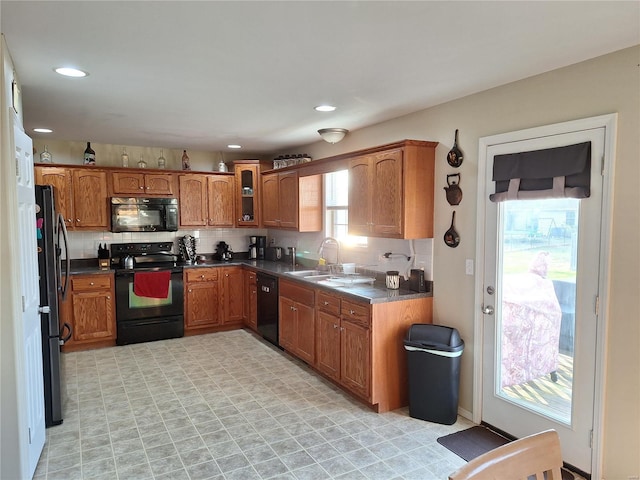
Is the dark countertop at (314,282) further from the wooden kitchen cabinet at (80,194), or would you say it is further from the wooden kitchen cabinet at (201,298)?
the wooden kitchen cabinet at (80,194)

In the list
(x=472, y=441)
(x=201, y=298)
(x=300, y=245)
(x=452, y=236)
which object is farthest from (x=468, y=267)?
(x=201, y=298)

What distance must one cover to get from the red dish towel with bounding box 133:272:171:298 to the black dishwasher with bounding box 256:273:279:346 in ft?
3.70

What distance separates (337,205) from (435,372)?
7.66ft

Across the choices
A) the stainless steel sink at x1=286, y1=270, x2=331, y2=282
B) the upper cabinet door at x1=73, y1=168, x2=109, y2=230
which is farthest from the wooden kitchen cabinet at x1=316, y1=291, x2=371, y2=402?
the upper cabinet door at x1=73, y1=168, x2=109, y2=230

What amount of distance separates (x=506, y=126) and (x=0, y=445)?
3.51 meters

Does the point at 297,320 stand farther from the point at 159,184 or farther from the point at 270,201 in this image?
the point at 159,184

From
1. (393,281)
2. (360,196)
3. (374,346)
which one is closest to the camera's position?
(374,346)

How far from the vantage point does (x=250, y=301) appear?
554 centimetres

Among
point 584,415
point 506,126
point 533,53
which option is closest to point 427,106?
point 506,126

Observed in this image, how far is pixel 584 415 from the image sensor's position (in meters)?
2.49

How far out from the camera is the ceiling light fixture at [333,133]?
14.3 feet

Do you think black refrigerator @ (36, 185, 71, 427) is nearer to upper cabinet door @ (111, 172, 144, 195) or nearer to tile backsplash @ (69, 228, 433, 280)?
upper cabinet door @ (111, 172, 144, 195)

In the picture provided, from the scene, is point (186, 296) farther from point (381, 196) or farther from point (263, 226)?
point (381, 196)

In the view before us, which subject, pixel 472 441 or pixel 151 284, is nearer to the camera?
pixel 472 441
